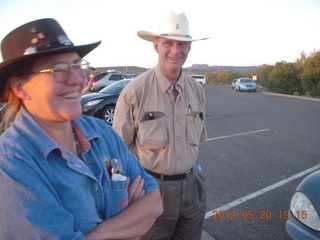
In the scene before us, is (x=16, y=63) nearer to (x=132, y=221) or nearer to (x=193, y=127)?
(x=132, y=221)

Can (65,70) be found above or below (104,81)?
above

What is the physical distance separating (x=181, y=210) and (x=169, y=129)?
0.72m

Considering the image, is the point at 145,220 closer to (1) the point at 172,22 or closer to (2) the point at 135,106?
(2) the point at 135,106

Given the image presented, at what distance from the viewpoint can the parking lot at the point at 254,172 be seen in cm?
315

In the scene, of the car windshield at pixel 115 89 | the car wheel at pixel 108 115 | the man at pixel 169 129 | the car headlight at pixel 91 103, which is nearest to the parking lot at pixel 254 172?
the man at pixel 169 129

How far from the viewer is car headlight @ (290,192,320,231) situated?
78.1 inches

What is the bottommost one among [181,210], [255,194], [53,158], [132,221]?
[255,194]

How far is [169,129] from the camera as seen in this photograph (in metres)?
2.16

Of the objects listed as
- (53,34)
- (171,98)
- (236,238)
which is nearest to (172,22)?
(171,98)

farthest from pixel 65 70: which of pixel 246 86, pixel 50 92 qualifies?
pixel 246 86

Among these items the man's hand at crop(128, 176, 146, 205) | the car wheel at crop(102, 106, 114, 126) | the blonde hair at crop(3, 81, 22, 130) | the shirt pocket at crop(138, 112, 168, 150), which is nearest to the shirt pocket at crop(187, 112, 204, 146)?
the shirt pocket at crop(138, 112, 168, 150)

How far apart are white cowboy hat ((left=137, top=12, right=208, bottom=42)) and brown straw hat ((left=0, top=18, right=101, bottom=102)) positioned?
115 cm

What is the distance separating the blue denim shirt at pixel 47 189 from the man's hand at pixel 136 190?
107 millimetres

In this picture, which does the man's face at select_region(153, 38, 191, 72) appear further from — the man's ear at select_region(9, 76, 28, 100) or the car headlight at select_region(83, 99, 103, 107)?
the car headlight at select_region(83, 99, 103, 107)
